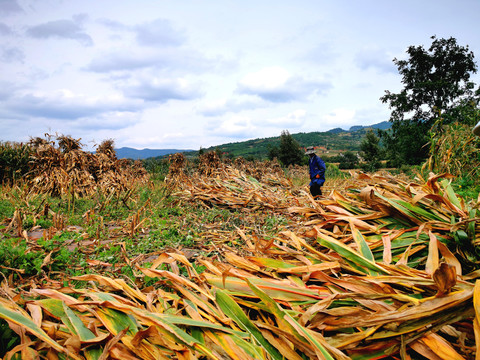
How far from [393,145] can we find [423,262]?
34.0 m

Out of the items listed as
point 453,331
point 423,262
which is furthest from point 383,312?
point 423,262

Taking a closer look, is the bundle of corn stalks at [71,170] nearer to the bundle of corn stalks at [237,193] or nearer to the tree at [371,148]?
the bundle of corn stalks at [237,193]

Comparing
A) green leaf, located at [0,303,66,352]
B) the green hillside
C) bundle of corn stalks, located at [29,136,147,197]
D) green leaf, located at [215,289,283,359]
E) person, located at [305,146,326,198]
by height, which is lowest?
green leaf, located at [215,289,283,359]

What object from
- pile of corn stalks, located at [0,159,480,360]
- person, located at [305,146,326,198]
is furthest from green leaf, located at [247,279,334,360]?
person, located at [305,146,326,198]

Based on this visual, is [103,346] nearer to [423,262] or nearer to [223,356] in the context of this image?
[223,356]

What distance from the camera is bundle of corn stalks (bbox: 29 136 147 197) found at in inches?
285

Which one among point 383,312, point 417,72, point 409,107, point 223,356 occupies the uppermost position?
point 417,72

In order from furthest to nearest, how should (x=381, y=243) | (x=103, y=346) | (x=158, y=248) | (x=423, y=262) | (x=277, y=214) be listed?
(x=277, y=214), (x=158, y=248), (x=381, y=243), (x=423, y=262), (x=103, y=346)

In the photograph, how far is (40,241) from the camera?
3.26m

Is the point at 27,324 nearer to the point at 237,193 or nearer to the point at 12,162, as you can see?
the point at 237,193

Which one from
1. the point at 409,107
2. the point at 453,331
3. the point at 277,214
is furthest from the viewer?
the point at 409,107

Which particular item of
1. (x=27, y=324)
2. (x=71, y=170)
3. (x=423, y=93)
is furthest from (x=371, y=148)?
(x=27, y=324)

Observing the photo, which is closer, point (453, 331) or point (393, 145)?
point (453, 331)

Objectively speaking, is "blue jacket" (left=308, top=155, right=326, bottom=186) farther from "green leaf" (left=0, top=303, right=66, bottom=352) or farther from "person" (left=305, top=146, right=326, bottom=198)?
"green leaf" (left=0, top=303, right=66, bottom=352)
